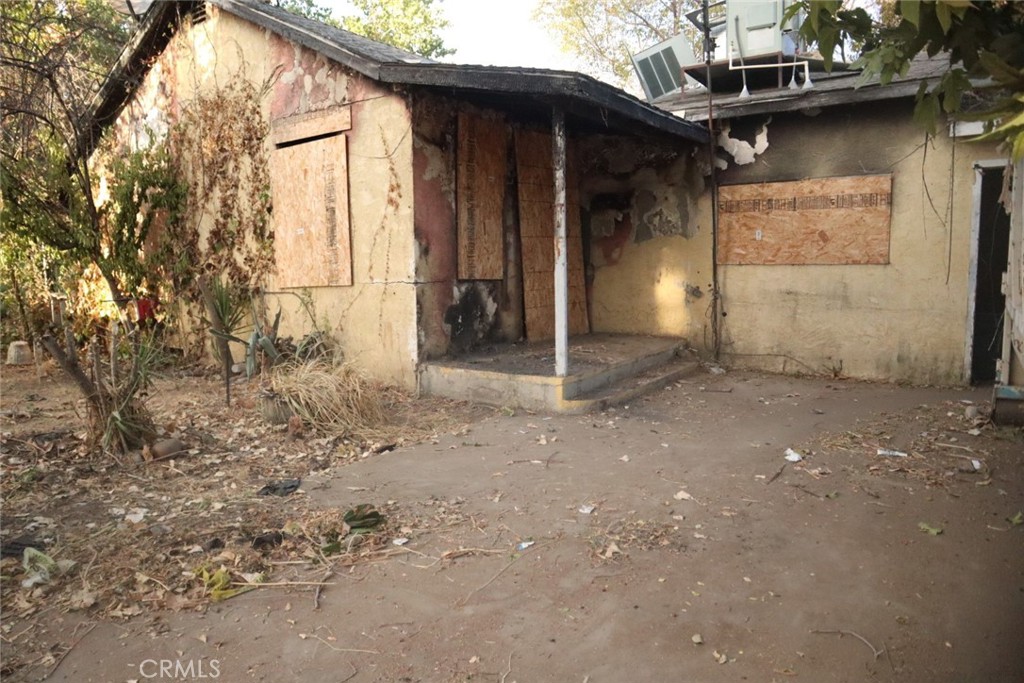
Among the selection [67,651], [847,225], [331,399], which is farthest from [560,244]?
[67,651]

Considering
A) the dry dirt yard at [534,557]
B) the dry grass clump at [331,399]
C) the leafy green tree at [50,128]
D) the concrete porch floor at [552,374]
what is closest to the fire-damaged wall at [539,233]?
the concrete porch floor at [552,374]

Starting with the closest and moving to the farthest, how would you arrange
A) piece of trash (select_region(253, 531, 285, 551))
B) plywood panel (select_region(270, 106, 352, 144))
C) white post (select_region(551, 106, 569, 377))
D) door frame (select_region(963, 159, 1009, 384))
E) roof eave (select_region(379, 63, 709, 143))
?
piece of trash (select_region(253, 531, 285, 551)) → roof eave (select_region(379, 63, 709, 143)) → white post (select_region(551, 106, 569, 377)) → door frame (select_region(963, 159, 1009, 384)) → plywood panel (select_region(270, 106, 352, 144))

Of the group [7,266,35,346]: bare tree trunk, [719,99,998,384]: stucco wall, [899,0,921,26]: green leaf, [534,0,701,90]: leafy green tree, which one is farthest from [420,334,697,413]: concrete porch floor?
[534,0,701,90]: leafy green tree

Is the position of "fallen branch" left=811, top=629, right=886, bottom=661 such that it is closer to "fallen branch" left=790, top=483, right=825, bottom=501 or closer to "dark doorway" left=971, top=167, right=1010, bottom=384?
"fallen branch" left=790, top=483, right=825, bottom=501

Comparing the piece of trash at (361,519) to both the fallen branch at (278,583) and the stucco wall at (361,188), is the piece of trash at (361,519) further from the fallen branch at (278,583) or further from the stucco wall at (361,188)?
the stucco wall at (361,188)

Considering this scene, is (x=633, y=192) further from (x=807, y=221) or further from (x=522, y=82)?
(x=522, y=82)

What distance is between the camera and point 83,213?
9211 millimetres

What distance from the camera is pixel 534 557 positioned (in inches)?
131

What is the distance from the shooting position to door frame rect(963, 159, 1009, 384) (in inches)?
264

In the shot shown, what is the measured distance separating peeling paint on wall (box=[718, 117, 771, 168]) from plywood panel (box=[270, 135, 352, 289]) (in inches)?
180

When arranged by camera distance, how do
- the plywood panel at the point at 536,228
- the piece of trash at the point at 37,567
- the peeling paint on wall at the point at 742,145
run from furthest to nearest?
1. the plywood panel at the point at 536,228
2. the peeling paint on wall at the point at 742,145
3. the piece of trash at the point at 37,567

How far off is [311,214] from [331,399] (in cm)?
294

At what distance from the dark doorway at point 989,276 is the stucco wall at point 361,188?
235 inches

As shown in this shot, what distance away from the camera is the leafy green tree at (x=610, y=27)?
72.7 ft
